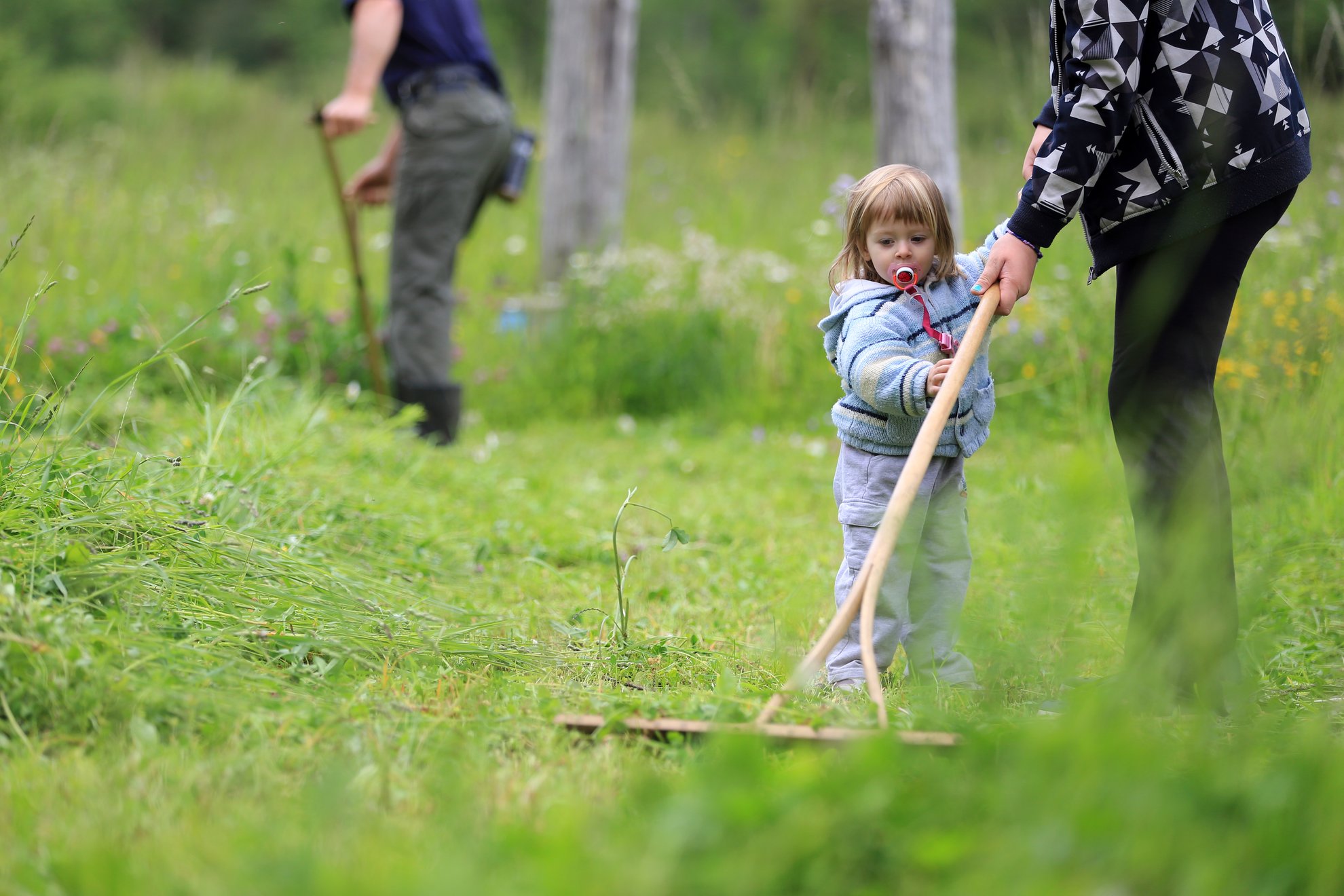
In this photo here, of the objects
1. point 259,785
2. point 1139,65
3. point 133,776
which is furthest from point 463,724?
point 1139,65

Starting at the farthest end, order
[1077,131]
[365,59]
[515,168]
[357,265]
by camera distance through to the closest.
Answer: [515,168] < [357,265] < [365,59] < [1077,131]

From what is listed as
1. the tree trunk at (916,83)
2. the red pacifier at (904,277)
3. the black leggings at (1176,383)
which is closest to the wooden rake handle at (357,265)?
the tree trunk at (916,83)

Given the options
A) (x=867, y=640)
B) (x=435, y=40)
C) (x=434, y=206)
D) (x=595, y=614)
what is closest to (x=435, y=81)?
(x=435, y=40)

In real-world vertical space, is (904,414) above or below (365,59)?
below

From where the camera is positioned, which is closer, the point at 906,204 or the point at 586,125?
the point at 906,204

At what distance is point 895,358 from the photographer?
210 centimetres

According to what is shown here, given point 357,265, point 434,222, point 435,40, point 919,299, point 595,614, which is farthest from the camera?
point 357,265

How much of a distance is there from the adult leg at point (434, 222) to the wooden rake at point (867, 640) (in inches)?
112

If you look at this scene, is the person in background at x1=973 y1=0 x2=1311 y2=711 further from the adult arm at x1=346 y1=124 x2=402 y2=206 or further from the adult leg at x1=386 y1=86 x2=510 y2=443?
the adult arm at x1=346 y1=124 x2=402 y2=206

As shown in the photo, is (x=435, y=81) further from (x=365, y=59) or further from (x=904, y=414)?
(x=904, y=414)

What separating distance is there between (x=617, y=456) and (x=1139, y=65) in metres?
3.01

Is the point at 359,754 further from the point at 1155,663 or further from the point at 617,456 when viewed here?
the point at 617,456

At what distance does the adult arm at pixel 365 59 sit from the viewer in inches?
164

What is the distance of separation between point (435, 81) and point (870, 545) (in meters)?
2.96
